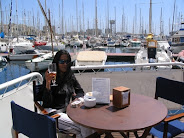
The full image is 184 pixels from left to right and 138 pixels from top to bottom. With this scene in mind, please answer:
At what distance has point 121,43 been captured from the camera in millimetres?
42219

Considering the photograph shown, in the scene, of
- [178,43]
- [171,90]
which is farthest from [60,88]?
[178,43]

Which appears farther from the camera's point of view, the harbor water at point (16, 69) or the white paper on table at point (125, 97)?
the harbor water at point (16, 69)

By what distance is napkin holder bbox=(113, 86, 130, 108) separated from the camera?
201 cm

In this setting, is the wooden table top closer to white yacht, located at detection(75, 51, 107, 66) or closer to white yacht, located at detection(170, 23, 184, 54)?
white yacht, located at detection(75, 51, 107, 66)

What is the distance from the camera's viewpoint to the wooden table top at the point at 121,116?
1.66m

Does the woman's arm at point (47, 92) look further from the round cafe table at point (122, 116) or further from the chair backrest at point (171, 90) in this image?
the chair backrest at point (171, 90)

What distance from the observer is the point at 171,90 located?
2.68 m

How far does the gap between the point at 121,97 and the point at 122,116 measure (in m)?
0.24

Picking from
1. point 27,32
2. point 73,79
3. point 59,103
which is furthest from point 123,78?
point 27,32

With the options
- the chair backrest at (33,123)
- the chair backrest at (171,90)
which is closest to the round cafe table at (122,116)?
the chair backrest at (33,123)

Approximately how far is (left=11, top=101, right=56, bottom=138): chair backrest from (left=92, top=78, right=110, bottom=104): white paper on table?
0.79 metres

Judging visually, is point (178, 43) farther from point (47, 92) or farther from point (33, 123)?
point (33, 123)

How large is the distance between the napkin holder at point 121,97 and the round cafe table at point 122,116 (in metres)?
0.05

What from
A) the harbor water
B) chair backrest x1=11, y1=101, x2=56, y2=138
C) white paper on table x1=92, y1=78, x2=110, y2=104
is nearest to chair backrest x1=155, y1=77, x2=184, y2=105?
white paper on table x1=92, y1=78, x2=110, y2=104
